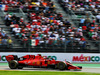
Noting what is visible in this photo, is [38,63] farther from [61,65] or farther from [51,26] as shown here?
[51,26]

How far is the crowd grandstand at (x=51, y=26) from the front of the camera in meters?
19.1

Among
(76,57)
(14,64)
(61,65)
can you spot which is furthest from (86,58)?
(14,64)

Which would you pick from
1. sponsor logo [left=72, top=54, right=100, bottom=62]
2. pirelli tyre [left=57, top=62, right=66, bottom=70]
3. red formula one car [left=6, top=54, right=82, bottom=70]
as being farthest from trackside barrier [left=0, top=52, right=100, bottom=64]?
pirelli tyre [left=57, top=62, right=66, bottom=70]

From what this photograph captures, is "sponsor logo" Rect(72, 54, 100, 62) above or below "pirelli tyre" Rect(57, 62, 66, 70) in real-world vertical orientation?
below

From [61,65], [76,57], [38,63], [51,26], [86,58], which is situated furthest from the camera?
[51,26]

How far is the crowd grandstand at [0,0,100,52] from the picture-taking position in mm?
19125

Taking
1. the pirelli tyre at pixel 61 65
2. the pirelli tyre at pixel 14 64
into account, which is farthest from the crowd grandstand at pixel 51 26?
the pirelli tyre at pixel 61 65

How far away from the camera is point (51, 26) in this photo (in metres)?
20.7

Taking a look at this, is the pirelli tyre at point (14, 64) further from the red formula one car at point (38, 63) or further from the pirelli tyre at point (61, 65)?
the pirelli tyre at point (61, 65)

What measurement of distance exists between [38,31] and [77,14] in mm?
4498

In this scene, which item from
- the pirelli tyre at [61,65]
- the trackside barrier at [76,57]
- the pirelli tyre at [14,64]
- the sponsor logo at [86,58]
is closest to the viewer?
the pirelli tyre at [61,65]

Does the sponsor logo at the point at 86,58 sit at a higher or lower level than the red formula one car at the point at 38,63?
lower

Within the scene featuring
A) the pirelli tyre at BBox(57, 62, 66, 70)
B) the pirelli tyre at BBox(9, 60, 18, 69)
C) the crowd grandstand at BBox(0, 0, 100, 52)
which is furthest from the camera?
the crowd grandstand at BBox(0, 0, 100, 52)

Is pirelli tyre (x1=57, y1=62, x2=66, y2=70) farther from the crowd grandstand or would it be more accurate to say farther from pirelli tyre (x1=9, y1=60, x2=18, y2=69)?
the crowd grandstand
